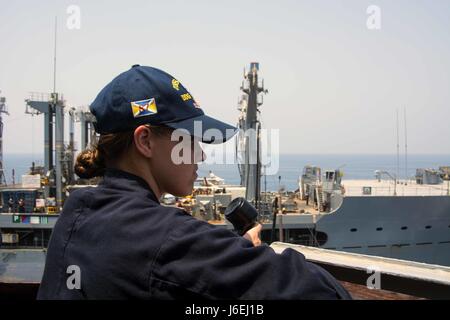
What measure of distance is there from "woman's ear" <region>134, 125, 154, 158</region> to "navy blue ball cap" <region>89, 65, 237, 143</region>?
0.02 m

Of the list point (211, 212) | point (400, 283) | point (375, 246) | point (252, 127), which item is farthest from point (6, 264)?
point (400, 283)

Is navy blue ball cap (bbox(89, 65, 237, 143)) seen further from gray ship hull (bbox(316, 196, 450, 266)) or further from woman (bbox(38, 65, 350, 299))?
gray ship hull (bbox(316, 196, 450, 266))

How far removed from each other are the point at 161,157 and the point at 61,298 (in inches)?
18.2

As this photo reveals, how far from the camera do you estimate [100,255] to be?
0.90 meters

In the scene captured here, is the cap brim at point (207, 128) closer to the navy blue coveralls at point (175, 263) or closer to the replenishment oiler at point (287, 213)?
the navy blue coveralls at point (175, 263)

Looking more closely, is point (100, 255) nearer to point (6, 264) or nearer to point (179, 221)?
point (179, 221)

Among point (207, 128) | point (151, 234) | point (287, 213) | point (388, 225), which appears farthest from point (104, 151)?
point (388, 225)

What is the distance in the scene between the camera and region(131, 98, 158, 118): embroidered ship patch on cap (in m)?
1.11

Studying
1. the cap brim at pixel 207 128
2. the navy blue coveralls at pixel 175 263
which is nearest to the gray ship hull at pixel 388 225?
the cap brim at pixel 207 128

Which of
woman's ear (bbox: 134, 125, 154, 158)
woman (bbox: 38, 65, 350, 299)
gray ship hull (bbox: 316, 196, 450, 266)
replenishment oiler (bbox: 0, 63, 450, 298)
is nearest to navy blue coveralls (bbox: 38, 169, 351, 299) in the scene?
woman (bbox: 38, 65, 350, 299)

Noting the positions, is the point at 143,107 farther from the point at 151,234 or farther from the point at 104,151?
the point at 151,234

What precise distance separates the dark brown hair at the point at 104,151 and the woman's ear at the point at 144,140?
2cm

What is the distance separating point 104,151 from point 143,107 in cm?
26

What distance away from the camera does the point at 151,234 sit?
877mm
